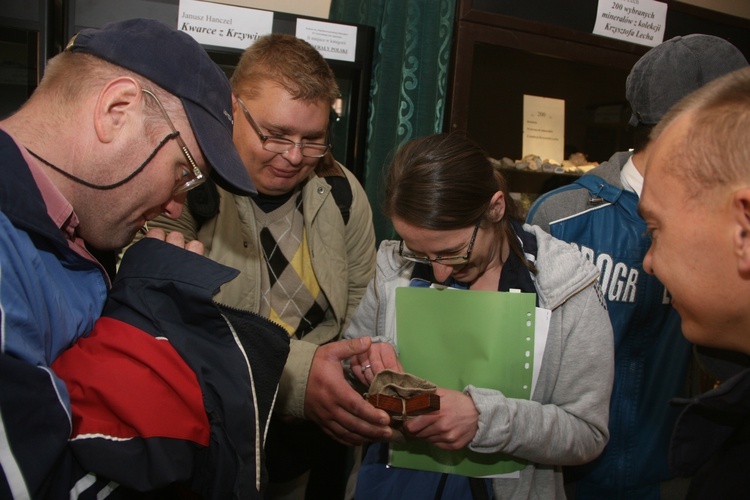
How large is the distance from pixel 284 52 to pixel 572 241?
1.01 metres

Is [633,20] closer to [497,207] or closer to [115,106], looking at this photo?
[497,207]

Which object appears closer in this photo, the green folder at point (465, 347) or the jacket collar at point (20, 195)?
the jacket collar at point (20, 195)

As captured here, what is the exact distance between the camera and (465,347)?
57.2 inches

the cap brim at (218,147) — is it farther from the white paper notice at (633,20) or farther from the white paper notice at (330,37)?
the white paper notice at (633,20)

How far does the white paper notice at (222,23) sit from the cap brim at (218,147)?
101 centimetres

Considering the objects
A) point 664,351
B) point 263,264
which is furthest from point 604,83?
point 263,264

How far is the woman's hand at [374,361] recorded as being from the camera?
1.43 m

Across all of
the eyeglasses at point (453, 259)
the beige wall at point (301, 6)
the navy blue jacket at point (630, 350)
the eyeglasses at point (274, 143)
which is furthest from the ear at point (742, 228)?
the beige wall at point (301, 6)

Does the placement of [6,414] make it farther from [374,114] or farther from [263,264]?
[374,114]

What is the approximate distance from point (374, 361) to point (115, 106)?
2.71 feet

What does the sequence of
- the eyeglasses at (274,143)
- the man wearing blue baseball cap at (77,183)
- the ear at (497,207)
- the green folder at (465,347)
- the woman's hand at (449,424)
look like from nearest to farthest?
the man wearing blue baseball cap at (77,183) → the woman's hand at (449,424) → the green folder at (465,347) → the ear at (497,207) → the eyeglasses at (274,143)

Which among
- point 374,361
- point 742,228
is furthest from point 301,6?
point 742,228

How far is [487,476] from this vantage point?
1.44 metres

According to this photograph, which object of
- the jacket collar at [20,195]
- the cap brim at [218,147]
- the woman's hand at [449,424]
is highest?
the cap brim at [218,147]
